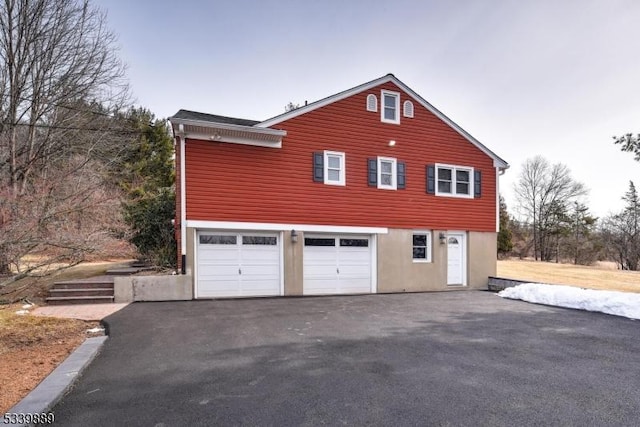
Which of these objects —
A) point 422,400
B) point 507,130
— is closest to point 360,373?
point 422,400

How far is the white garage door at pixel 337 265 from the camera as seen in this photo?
11.6m

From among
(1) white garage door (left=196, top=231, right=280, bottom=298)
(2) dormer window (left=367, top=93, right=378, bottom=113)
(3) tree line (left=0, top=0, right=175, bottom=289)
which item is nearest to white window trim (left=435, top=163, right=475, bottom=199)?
(2) dormer window (left=367, top=93, right=378, bottom=113)

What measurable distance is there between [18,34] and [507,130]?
2274cm

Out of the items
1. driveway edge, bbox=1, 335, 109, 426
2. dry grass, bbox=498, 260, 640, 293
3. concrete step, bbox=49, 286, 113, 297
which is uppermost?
driveway edge, bbox=1, 335, 109, 426

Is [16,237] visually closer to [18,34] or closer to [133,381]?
[133,381]

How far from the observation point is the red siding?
10.5 meters

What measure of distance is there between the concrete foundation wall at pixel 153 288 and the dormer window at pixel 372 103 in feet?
28.1

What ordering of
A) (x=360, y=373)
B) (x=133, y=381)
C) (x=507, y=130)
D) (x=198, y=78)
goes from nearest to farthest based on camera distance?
1. (x=133, y=381)
2. (x=360, y=373)
3. (x=198, y=78)
4. (x=507, y=130)

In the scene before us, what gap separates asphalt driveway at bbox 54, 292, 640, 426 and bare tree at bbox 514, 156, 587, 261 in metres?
32.2

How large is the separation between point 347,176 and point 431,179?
3621mm

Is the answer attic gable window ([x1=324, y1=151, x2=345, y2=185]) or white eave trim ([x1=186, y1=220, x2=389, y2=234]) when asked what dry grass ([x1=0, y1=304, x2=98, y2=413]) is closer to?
white eave trim ([x1=186, y1=220, x2=389, y2=234])

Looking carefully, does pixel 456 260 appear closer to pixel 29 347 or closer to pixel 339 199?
pixel 339 199

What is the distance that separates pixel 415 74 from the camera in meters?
14.1

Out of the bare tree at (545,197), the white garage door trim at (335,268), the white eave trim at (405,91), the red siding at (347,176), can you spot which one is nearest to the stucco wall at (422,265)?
the white garage door trim at (335,268)
